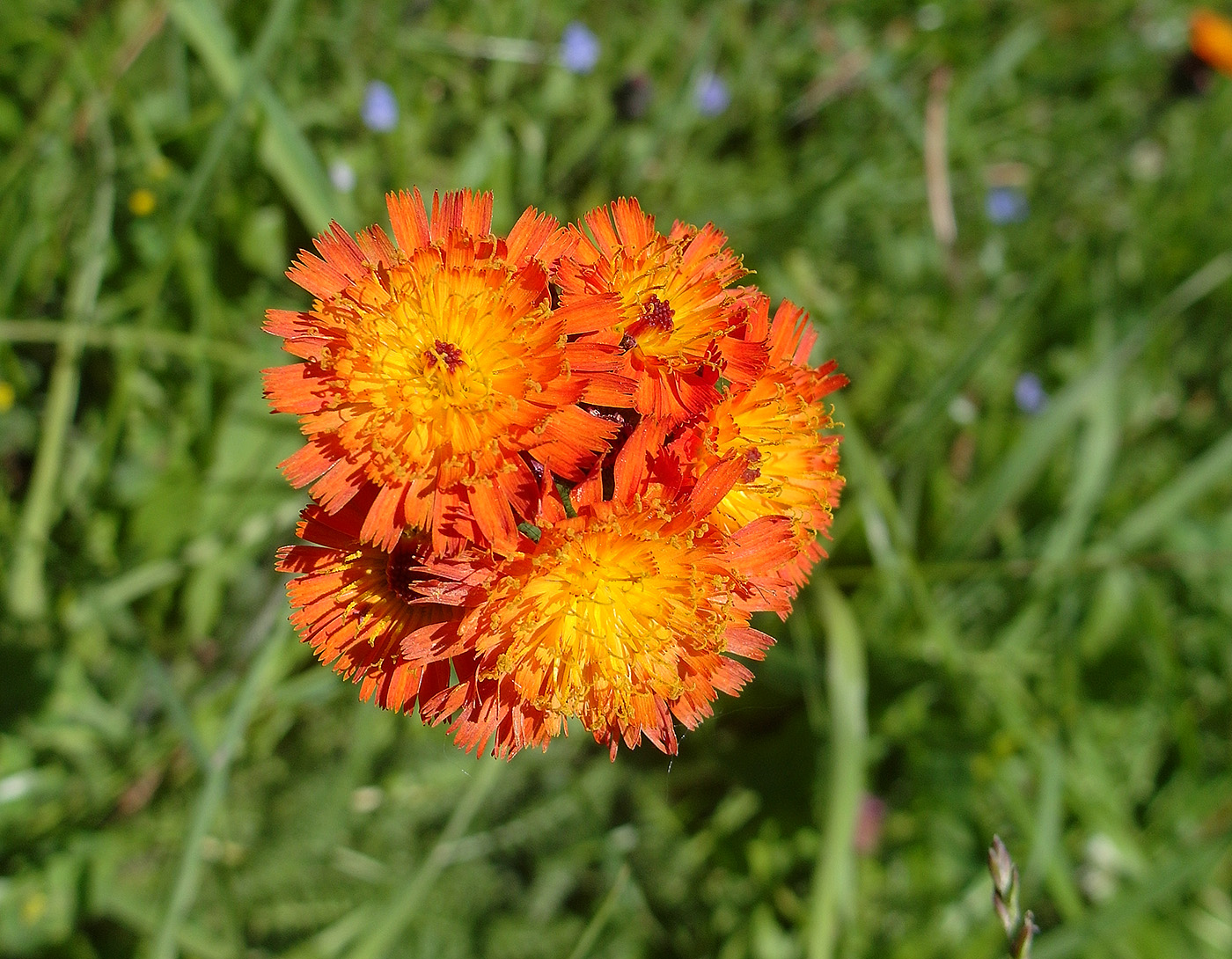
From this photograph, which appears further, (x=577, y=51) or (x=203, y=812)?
(x=577, y=51)

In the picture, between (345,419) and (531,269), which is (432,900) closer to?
(345,419)

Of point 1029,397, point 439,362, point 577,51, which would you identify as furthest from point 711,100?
point 439,362

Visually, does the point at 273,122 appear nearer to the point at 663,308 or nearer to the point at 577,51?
the point at 663,308

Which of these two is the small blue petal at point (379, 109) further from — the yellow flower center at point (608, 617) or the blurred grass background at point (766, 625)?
the yellow flower center at point (608, 617)

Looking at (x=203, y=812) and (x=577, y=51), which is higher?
(x=577, y=51)

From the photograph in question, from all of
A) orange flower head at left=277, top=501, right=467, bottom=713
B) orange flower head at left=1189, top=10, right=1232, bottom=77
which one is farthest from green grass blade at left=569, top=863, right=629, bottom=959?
orange flower head at left=1189, top=10, right=1232, bottom=77
